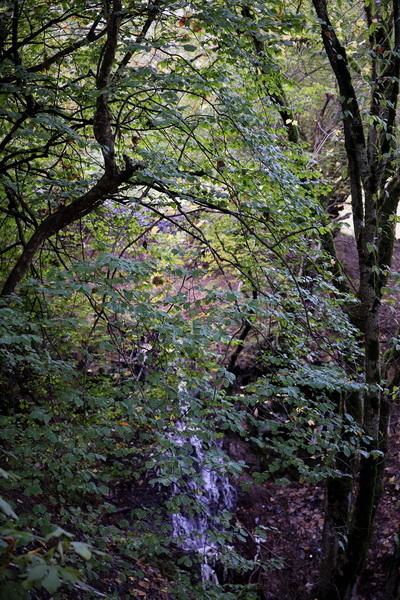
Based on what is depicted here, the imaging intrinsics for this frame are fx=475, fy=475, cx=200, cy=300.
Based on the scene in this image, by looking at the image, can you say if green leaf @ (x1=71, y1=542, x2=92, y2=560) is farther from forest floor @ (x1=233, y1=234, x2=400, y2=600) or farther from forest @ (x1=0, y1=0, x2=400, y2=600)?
forest floor @ (x1=233, y1=234, x2=400, y2=600)

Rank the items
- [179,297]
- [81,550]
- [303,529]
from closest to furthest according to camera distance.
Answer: [81,550] → [179,297] → [303,529]

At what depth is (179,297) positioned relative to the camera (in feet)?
10.6

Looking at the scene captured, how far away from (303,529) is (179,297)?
534 cm

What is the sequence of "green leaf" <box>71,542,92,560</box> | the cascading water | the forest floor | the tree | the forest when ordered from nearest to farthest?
"green leaf" <box>71,542,92,560</box>, the forest, the tree, the cascading water, the forest floor

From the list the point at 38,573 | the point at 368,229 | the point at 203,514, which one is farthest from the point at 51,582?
the point at 203,514

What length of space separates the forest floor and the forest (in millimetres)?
40

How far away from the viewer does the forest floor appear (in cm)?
603

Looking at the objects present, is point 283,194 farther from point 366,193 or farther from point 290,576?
point 290,576

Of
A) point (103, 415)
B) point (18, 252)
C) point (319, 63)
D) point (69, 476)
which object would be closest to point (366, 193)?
point (103, 415)

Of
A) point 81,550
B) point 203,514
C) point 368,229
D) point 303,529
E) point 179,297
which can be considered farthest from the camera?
point 303,529

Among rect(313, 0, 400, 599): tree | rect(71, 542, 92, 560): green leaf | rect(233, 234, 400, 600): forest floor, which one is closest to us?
rect(71, 542, 92, 560): green leaf

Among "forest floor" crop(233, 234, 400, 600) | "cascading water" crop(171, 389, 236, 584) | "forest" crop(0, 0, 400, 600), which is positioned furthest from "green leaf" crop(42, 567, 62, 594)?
"forest floor" crop(233, 234, 400, 600)

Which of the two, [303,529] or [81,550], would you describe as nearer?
[81,550]

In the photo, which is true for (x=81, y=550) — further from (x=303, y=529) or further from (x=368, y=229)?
(x=303, y=529)
